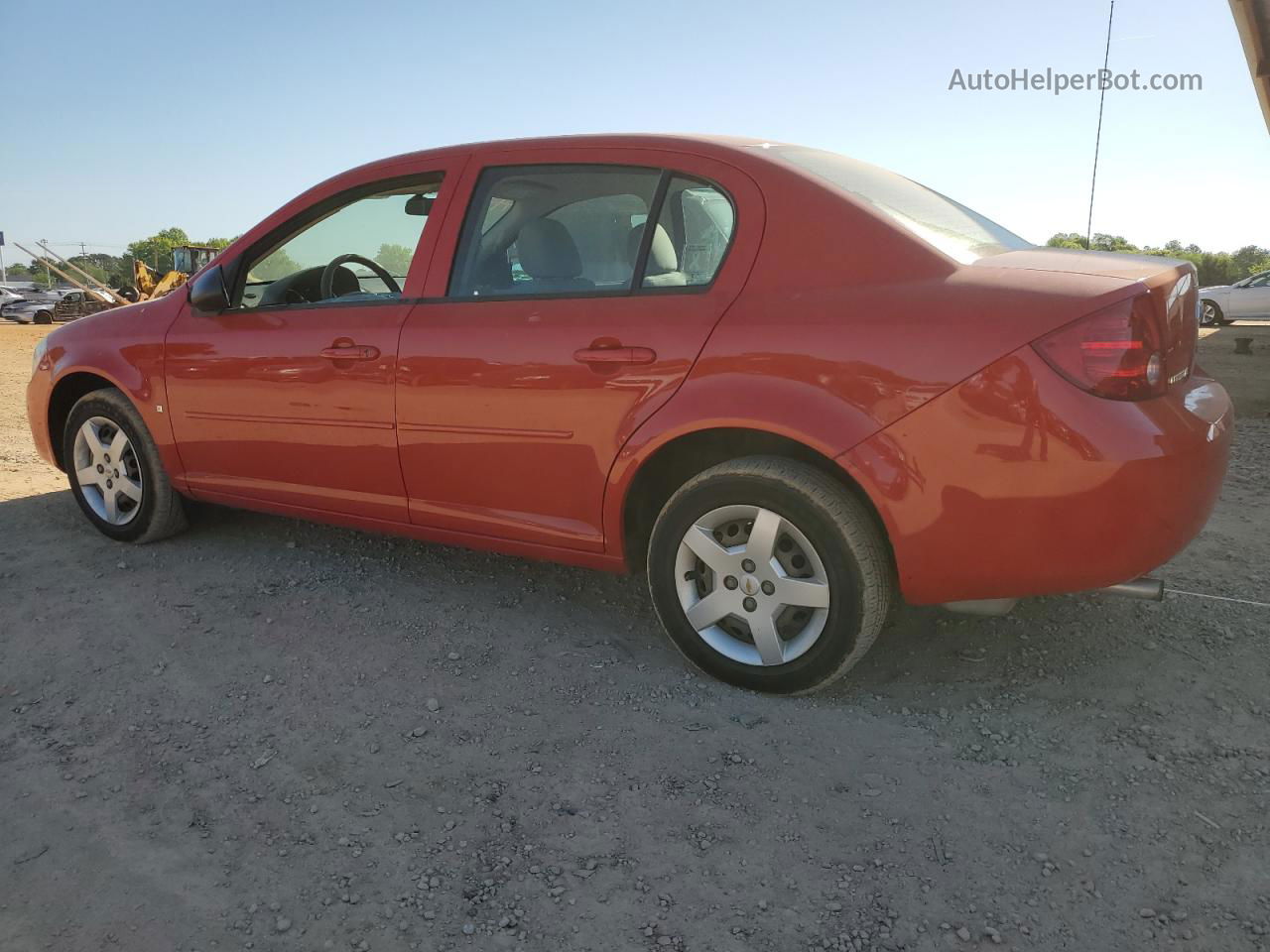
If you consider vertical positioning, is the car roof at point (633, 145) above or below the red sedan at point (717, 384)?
above

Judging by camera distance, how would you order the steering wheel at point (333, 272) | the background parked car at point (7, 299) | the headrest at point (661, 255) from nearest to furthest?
the headrest at point (661, 255) → the steering wheel at point (333, 272) → the background parked car at point (7, 299)

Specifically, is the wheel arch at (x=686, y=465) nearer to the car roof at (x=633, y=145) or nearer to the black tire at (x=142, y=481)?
the car roof at (x=633, y=145)

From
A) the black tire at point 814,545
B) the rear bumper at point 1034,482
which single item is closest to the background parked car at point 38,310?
the black tire at point 814,545

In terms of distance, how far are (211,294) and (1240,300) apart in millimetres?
21594

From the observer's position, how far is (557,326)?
3.06 metres

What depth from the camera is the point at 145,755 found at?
8.68ft

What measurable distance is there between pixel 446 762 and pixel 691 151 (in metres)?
1.98

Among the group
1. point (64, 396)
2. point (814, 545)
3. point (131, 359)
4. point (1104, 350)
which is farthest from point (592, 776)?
point (64, 396)

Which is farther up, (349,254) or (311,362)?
(349,254)

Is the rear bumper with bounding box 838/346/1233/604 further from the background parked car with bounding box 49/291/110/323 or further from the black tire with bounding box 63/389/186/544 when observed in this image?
the background parked car with bounding box 49/291/110/323

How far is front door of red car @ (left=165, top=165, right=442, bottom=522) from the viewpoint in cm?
352

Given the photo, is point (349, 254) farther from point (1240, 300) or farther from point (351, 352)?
point (1240, 300)

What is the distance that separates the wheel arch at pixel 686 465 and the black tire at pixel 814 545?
4 cm

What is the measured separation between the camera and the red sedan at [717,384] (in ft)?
8.04
